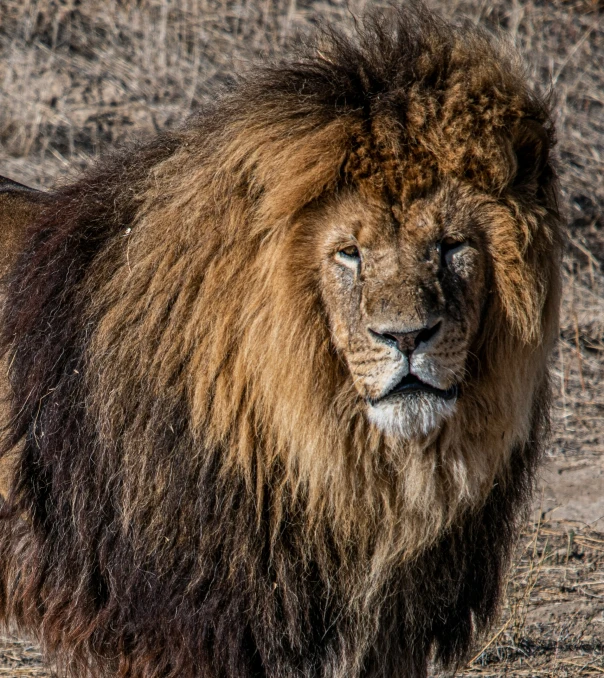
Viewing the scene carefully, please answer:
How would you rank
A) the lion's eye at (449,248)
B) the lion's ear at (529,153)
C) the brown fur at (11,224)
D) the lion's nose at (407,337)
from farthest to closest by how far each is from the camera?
the brown fur at (11,224) → the lion's ear at (529,153) → the lion's eye at (449,248) → the lion's nose at (407,337)

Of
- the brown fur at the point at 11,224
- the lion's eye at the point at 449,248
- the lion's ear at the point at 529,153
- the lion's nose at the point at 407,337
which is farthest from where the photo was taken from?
the brown fur at the point at 11,224

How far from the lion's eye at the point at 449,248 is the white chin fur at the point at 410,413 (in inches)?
13.3

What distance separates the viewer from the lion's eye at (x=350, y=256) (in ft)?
8.34

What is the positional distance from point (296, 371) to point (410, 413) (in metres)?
0.31

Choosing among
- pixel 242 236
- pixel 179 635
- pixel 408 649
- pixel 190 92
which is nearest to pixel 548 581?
pixel 408 649

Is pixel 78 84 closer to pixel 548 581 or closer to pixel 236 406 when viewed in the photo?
pixel 548 581

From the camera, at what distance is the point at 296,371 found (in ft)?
8.48

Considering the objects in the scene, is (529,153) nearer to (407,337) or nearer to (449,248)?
(449,248)

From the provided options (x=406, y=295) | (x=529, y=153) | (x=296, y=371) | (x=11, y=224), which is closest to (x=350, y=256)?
(x=406, y=295)

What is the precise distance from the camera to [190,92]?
25.9 feet

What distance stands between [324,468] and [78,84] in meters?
5.90

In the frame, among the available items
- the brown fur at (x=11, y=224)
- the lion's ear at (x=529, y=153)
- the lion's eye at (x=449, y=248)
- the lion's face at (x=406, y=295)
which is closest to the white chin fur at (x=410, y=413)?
the lion's face at (x=406, y=295)

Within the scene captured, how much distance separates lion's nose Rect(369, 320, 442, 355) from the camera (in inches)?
94.3

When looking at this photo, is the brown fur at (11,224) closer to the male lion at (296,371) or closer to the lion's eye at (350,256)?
the male lion at (296,371)
